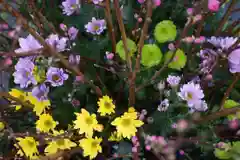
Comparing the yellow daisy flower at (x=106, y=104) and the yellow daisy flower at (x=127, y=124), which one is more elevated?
the yellow daisy flower at (x=106, y=104)

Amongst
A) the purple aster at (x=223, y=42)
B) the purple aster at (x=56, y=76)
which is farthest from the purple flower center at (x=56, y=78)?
the purple aster at (x=223, y=42)

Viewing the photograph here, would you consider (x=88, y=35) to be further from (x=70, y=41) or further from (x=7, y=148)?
(x=7, y=148)

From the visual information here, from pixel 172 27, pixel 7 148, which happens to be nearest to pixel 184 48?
pixel 172 27

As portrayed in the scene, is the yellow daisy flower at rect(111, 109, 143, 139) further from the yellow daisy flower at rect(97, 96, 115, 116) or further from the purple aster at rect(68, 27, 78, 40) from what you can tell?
the purple aster at rect(68, 27, 78, 40)

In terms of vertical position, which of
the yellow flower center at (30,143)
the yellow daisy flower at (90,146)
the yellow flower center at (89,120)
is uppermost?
the yellow flower center at (89,120)

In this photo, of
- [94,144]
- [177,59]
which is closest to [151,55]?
[177,59]

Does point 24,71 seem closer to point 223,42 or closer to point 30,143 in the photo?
point 30,143

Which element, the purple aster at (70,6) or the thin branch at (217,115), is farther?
the purple aster at (70,6)

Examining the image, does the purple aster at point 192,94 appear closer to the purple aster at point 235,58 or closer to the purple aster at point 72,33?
the purple aster at point 235,58
